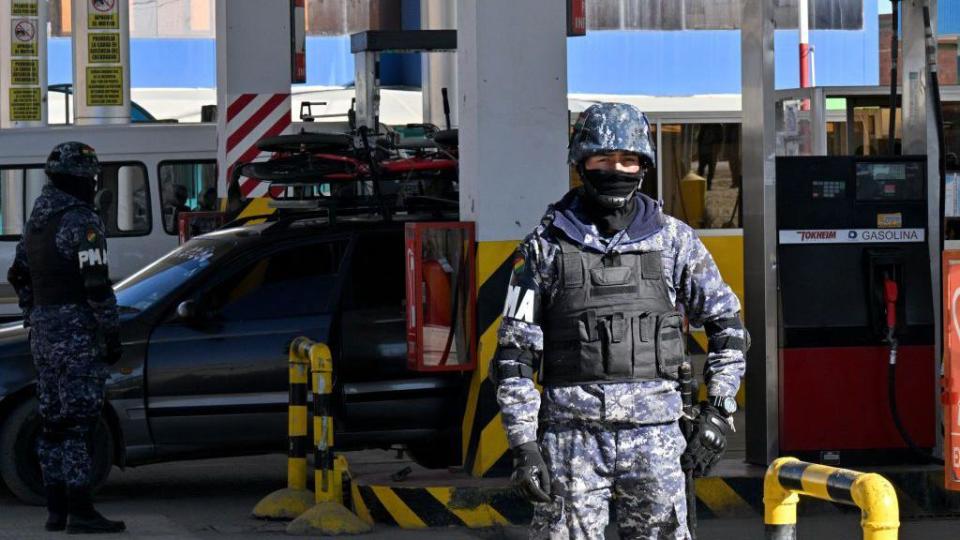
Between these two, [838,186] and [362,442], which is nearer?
[838,186]

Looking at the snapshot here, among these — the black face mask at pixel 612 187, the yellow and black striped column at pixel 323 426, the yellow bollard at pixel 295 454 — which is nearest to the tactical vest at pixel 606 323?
the black face mask at pixel 612 187

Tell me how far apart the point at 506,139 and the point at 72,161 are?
220 cm

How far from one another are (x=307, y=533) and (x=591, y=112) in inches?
149

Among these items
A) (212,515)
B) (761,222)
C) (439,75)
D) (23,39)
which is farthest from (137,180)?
(761,222)

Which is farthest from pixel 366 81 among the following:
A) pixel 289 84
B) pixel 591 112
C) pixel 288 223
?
pixel 591 112

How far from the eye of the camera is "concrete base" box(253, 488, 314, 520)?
9.05m

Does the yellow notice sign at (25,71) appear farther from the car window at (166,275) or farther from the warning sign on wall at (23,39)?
the car window at (166,275)

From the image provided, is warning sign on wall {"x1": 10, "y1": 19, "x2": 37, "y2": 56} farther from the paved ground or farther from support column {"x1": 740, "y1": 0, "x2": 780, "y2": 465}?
support column {"x1": 740, "y1": 0, "x2": 780, "y2": 465}

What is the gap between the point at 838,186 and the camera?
907 centimetres

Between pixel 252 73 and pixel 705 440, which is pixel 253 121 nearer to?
pixel 252 73

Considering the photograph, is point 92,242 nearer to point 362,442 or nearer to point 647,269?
point 362,442

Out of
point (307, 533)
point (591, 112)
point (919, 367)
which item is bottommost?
point (307, 533)

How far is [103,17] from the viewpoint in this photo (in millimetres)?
19875

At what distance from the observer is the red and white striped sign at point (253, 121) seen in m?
15.5
